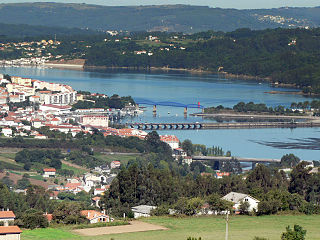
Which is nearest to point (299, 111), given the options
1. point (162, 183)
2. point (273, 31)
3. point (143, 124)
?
point (143, 124)

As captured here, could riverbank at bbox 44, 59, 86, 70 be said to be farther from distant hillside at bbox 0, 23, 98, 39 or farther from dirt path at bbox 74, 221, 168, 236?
dirt path at bbox 74, 221, 168, 236

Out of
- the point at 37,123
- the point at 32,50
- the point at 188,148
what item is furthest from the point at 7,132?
the point at 32,50

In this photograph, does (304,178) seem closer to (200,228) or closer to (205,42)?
(200,228)

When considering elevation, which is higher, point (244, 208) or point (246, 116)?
point (244, 208)

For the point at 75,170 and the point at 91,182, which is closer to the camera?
the point at 91,182

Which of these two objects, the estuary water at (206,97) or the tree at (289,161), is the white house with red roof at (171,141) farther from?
the tree at (289,161)

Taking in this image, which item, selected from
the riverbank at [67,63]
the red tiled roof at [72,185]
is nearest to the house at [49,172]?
the red tiled roof at [72,185]

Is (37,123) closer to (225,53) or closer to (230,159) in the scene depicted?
(230,159)
